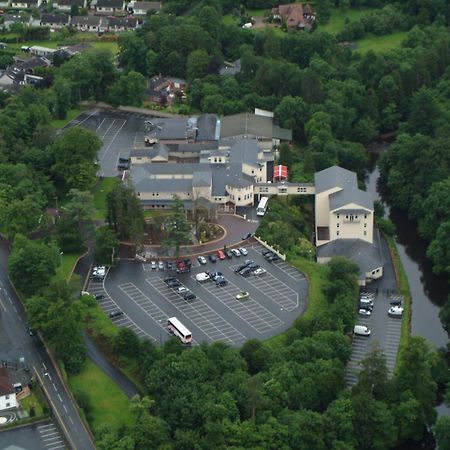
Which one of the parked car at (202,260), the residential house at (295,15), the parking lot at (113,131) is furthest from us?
the residential house at (295,15)

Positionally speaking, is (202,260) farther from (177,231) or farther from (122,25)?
(122,25)

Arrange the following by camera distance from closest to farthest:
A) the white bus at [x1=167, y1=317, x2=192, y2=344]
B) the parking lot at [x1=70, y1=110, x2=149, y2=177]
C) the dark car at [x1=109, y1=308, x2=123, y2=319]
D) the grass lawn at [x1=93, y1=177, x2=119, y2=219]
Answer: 1. the white bus at [x1=167, y1=317, x2=192, y2=344]
2. the dark car at [x1=109, y1=308, x2=123, y2=319]
3. the grass lawn at [x1=93, y1=177, x2=119, y2=219]
4. the parking lot at [x1=70, y1=110, x2=149, y2=177]

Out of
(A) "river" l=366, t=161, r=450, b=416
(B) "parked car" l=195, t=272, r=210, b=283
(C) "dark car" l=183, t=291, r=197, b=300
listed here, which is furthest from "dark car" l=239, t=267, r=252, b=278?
(A) "river" l=366, t=161, r=450, b=416

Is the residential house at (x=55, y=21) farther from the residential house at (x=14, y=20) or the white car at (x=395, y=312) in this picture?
the white car at (x=395, y=312)

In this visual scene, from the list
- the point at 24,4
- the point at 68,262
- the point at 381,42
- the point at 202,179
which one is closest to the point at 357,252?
the point at 202,179

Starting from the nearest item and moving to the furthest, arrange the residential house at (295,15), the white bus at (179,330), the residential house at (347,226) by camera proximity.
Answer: the white bus at (179,330) < the residential house at (347,226) < the residential house at (295,15)

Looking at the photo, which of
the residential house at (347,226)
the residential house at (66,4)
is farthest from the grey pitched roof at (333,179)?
the residential house at (66,4)

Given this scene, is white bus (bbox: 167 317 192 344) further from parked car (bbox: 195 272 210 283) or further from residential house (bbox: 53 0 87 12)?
residential house (bbox: 53 0 87 12)
